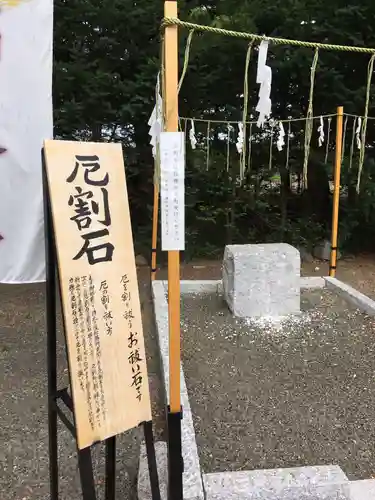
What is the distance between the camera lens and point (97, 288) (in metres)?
1.64

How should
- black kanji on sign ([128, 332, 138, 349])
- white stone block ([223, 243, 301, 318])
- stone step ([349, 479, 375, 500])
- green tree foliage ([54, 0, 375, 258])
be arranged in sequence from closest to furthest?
black kanji on sign ([128, 332, 138, 349]) → stone step ([349, 479, 375, 500]) → white stone block ([223, 243, 301, 318]) → green tree foliage ([54, 0, 375, 258])

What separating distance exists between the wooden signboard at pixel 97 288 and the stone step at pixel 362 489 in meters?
1.03

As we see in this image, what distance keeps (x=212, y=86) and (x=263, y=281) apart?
11.8 ft

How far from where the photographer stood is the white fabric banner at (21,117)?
10.3 ft

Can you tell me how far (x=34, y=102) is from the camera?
3211 millimetres

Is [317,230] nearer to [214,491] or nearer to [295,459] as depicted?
[295,459]

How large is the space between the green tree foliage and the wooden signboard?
189 inches

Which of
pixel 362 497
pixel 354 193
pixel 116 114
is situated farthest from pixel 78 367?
pixel 354 193

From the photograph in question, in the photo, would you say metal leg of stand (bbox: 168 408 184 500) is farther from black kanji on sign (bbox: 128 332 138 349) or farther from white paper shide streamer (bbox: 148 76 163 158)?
white paper shide streamer (bbox: 148 76 163 158)

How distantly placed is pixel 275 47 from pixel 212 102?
1149 millimetres

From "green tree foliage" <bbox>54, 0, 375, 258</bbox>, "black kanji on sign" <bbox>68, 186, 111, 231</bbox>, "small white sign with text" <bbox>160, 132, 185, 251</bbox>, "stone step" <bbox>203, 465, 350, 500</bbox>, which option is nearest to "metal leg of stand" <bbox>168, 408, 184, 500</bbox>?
"stone step" <bbox>203, 465, 350, 500</bbox>

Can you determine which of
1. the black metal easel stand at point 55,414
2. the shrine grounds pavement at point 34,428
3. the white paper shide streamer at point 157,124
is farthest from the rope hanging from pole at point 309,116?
the shrine grounds pavement at point 34,428

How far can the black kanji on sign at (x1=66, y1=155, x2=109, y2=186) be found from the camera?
1621 mm

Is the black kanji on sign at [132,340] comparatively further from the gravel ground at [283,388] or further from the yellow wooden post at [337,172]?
the yellow wooden post at [337,172]
